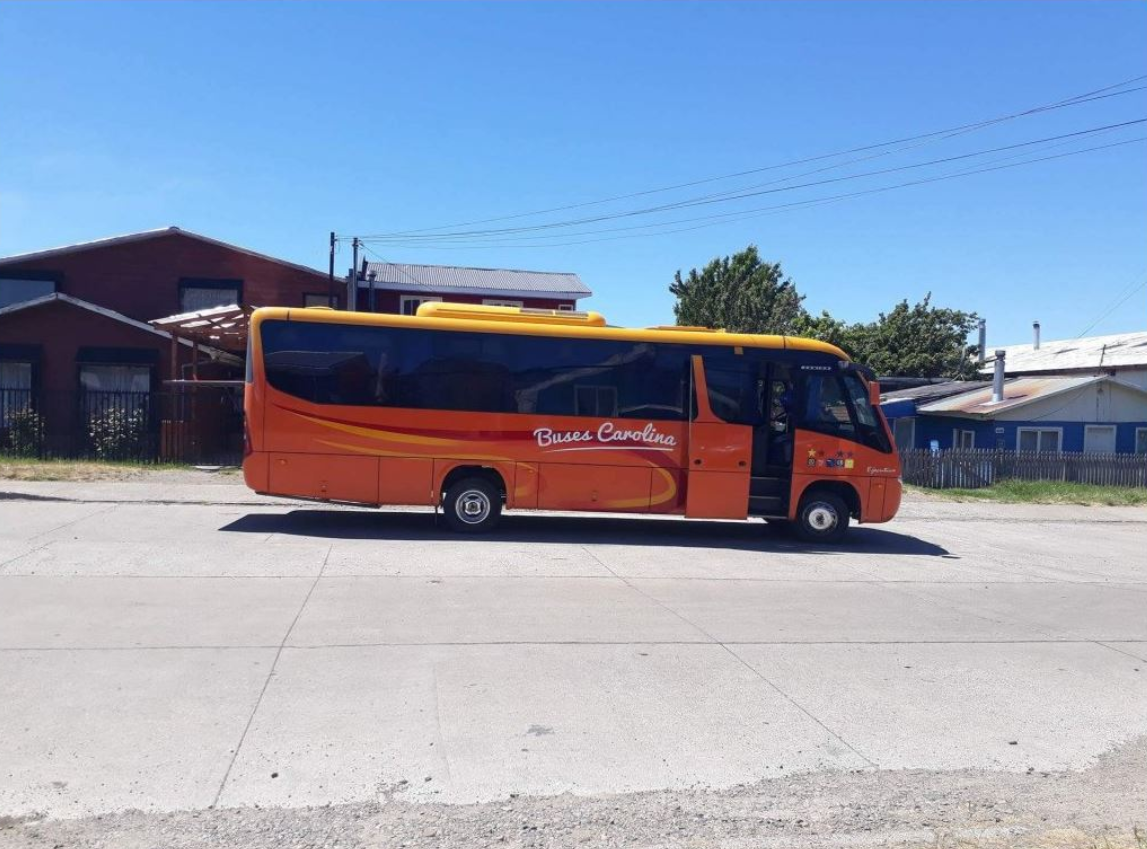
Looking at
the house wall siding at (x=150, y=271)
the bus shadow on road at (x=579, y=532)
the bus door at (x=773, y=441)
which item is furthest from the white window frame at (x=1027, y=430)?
the house wall siding at (x=150, y=271)

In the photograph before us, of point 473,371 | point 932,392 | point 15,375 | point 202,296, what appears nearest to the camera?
point 473,371

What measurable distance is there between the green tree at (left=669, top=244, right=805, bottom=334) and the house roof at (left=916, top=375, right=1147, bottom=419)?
16.0 meters

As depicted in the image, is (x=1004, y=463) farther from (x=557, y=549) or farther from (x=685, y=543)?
(x=557, y=549)

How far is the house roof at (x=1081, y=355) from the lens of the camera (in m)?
43.8

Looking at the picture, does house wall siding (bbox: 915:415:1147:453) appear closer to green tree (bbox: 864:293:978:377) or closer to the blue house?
the blue house

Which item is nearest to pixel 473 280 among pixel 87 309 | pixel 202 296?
pixel 202 296

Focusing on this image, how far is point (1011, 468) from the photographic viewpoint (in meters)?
25.0

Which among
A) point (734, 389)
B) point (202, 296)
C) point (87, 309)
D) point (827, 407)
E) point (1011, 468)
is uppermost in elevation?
point (202, 296)

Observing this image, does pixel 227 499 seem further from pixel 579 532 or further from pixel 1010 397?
pixel 1010 397

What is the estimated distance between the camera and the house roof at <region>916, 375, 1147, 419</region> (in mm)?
27969

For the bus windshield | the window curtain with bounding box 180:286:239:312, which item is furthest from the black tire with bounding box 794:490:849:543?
the window curtain with bounding box 180:286:239:312

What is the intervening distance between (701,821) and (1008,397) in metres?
27.9

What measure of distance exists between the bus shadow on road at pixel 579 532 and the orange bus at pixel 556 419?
1.52ft

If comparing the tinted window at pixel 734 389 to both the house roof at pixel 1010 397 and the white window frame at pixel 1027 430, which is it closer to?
the house roof at pixel 1010 397
